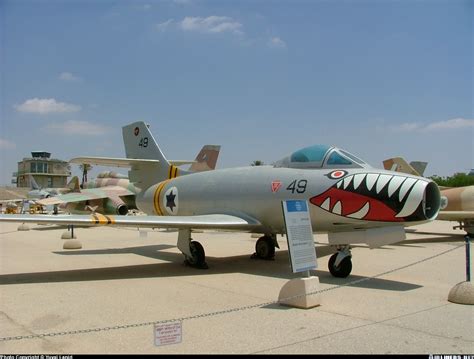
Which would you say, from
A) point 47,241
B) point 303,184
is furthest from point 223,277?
point 47,241

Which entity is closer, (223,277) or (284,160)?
(223,277)

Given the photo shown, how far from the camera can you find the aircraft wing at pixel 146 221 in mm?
8335

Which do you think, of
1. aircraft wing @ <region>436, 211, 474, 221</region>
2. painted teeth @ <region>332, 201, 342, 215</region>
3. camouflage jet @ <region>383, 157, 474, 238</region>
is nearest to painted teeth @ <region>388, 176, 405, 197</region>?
painted teeth @ <region>332, 201, 342, 215</region>

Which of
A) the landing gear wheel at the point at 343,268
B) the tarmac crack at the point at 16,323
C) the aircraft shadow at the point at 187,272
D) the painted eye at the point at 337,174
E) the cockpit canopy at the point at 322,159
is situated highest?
the cockpit canopy at the point at 322,159

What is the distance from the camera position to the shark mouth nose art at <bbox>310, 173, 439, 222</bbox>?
295 inches

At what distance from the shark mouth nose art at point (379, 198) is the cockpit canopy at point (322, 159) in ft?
1.74

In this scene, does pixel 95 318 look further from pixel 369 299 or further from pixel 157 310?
pixel 369 299

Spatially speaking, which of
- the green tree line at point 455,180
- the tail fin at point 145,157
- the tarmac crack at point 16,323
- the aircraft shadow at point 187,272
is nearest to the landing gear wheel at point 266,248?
the aircraft shadow at point 187,272

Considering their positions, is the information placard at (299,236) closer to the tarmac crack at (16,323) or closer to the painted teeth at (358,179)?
the painted teeth at (358,179)

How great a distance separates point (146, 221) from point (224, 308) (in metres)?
3.38

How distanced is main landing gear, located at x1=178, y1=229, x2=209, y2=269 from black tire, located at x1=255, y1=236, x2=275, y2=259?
1.93m

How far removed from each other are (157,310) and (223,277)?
2986 millimetres

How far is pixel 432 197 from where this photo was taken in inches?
305

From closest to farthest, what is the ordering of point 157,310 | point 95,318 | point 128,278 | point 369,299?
point 95,318
point 157,310
point 369,299
point 128,278
